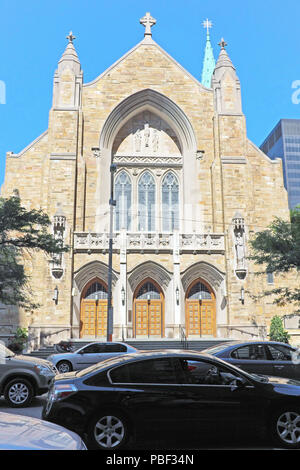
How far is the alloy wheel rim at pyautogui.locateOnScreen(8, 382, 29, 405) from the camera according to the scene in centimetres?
898

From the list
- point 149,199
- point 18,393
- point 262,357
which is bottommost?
point 18,393

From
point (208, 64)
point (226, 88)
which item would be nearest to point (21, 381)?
point (226, 88)

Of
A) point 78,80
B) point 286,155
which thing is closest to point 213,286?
point 78,80

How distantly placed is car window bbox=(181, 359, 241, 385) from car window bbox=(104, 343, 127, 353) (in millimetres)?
8117

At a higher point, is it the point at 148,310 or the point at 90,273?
the point at 90,273

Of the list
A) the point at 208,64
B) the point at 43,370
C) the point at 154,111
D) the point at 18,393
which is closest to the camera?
the point at 18,393

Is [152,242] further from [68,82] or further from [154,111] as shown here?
[68,82]

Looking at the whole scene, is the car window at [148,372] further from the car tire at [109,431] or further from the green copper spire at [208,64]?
the green copper spire at [208,64]

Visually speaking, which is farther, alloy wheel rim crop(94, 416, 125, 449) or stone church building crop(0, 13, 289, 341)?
stone church building crop(0, 13, 289, 341)

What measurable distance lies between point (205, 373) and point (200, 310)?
20153 millimetres

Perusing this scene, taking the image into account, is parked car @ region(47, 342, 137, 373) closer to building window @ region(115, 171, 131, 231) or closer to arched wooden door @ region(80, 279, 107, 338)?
arched wooden door @ region(80, 279, 107, 338)

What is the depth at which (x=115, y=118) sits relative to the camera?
2800 cm

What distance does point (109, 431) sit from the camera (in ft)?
17.4

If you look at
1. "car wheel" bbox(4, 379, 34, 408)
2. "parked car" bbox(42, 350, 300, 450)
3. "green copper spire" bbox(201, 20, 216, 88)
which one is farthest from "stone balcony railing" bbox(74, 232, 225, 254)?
"green copper spire" bbox(201, 20, 216, 88)
